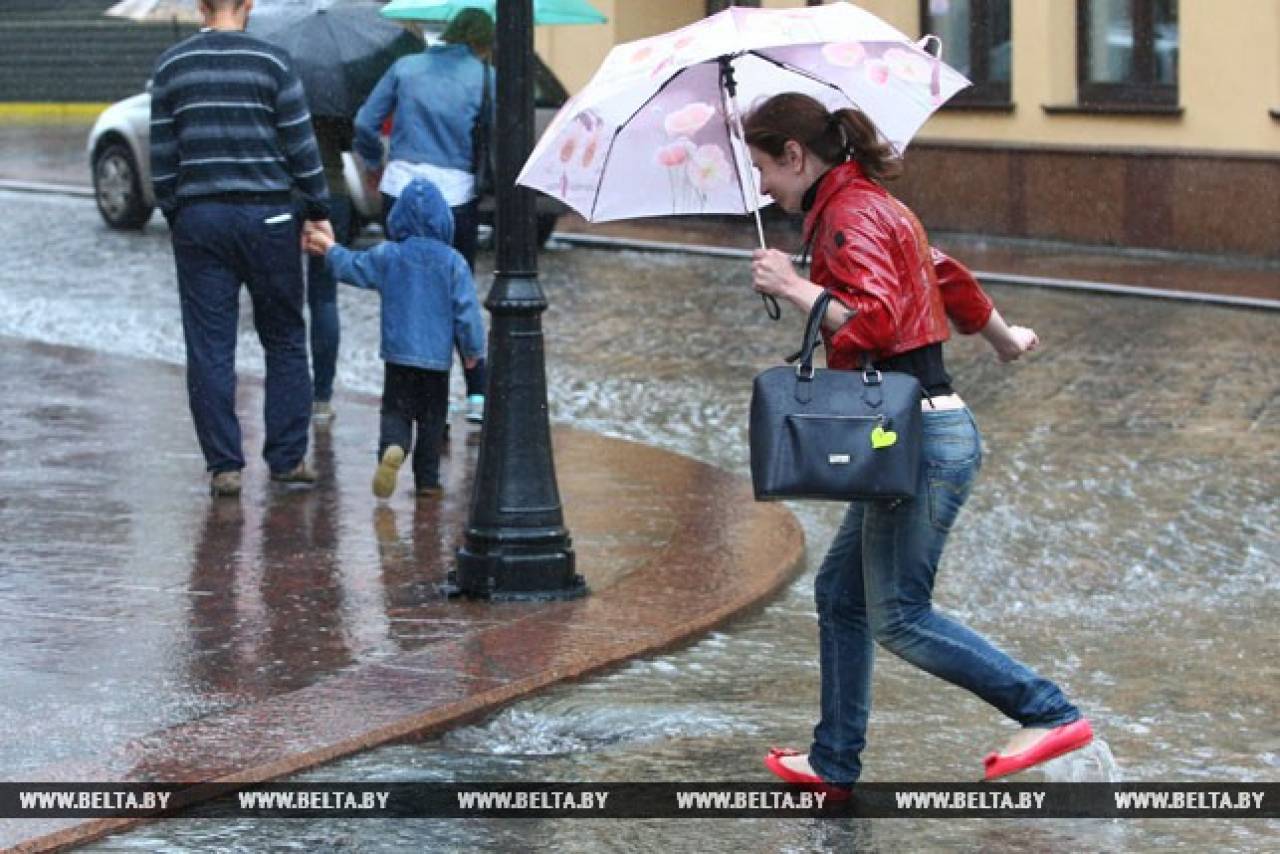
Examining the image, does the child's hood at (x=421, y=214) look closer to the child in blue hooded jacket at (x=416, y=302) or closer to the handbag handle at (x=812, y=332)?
the child in blue hooded jacket at (x=416, y=302)

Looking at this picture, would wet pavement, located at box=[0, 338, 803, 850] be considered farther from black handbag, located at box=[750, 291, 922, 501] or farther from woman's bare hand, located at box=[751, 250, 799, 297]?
woman's bare hand, located at box=[751, 250, 799, 297]

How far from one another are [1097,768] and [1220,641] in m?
1.85

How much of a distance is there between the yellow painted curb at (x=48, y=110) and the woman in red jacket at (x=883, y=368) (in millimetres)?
34698

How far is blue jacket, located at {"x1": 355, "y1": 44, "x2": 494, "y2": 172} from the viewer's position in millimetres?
11227

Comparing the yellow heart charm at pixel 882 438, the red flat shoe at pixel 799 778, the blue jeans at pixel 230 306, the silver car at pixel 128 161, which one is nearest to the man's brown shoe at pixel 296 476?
the blue jeans at pixel 230 306

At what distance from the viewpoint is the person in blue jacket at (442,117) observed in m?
11.2

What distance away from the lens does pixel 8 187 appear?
25094 mm

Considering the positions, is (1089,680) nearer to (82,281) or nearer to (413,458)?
(413,458)

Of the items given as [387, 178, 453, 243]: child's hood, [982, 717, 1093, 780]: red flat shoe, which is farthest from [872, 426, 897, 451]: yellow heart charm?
[387, 178, 453, 243]: child's hood

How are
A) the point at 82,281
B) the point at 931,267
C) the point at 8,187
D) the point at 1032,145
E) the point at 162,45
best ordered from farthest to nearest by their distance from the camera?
the point at 162,45 < the point at 8,187 < the point at 1032,145 < the point at 82,281 < the point at 931,267

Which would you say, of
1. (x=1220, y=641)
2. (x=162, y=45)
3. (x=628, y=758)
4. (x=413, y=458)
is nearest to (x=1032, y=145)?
(x=413, y=458)

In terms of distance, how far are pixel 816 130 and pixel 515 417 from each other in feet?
8.62

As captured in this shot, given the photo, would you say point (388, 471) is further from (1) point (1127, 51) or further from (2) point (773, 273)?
(1) point (1127, 51)

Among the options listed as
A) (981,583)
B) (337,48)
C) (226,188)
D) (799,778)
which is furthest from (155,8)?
(799,778)
